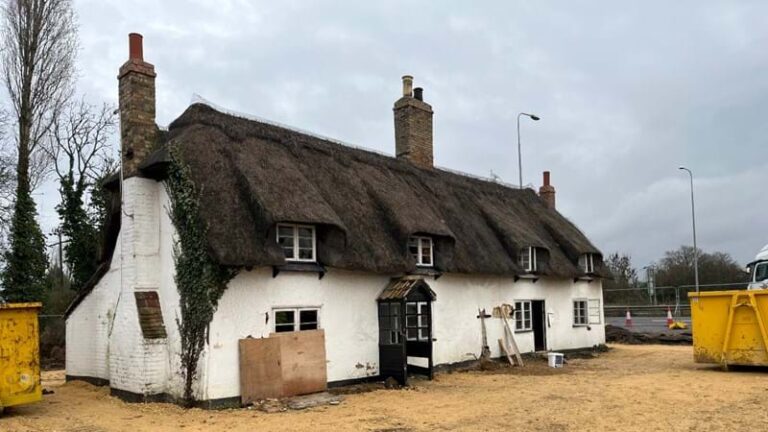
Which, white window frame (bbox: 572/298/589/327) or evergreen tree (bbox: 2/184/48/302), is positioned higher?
evergreen tree (bbox: 2/184/48/302)

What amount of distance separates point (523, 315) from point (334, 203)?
29.9 feet

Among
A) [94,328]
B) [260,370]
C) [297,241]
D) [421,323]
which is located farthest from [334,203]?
[94,328]

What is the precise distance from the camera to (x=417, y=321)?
53.7 ft

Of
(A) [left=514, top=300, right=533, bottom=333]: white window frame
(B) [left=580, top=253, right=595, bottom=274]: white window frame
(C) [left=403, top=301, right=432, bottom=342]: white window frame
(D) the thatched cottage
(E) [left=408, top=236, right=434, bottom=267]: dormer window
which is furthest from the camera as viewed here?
(B) [left=580, top=253, right=595, bottom=274]: white window frame

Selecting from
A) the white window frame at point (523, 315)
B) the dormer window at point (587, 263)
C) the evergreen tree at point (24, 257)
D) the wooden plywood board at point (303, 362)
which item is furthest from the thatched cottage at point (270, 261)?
the evergreen tree at point (24, 257)

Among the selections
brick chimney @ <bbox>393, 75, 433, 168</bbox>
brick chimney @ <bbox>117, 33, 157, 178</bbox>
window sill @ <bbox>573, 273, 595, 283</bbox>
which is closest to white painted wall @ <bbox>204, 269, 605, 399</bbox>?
window sill @ <bbox>573, 273, 595, 283</bbox>

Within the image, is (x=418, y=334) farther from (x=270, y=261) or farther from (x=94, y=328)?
(x=94, y=328)

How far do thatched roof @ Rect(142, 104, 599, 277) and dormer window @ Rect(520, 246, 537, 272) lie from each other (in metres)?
0.33

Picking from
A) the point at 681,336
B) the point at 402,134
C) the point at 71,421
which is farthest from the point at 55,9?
the point at 681,336

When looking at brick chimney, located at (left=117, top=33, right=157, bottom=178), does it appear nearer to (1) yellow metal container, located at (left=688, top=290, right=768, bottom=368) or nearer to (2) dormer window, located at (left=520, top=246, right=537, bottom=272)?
(2) dormer window, located at (left=520, top=246, right=537, bottom=272)

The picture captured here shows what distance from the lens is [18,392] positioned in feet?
37.1

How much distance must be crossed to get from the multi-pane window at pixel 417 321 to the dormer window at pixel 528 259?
5.96m

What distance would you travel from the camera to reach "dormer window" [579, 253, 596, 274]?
24125 millimetres

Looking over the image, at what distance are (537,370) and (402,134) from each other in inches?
358
